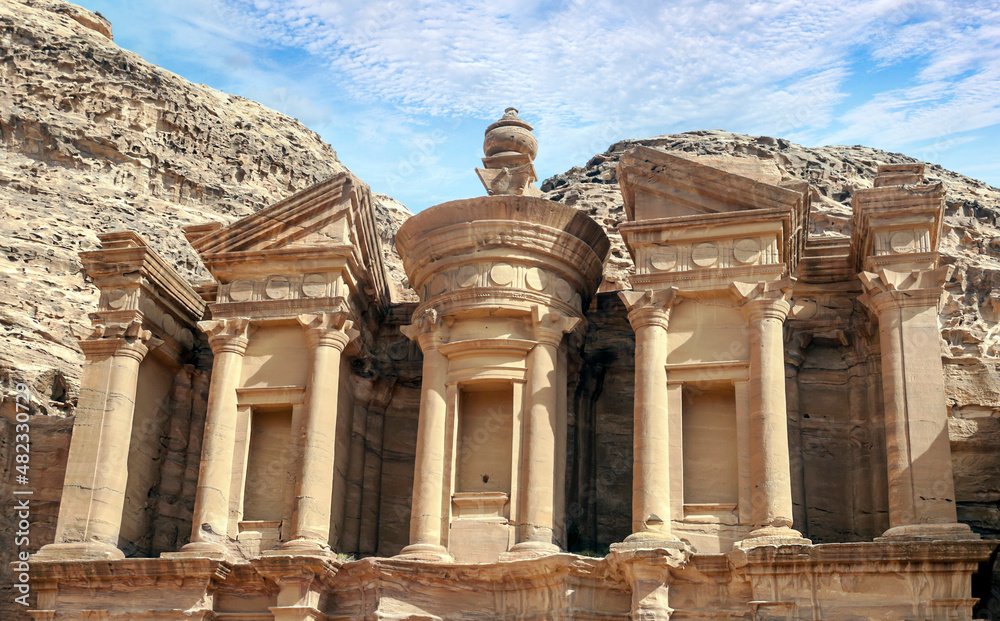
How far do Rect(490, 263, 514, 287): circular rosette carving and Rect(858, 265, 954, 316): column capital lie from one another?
5824 millimetres

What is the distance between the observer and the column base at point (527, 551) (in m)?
17.9

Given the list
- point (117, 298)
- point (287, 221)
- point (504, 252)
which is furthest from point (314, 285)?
point (117, 298)

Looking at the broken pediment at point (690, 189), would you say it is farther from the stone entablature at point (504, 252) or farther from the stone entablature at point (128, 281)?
the stone entablature at point (128, 281)

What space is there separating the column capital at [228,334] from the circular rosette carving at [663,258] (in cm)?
732

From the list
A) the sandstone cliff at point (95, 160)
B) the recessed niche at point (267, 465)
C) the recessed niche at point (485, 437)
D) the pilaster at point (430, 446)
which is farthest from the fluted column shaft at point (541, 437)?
the sandstone cliff at point (95, 160)

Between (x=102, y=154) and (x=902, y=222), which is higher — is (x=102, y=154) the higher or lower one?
the higher one

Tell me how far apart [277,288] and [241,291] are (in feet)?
2.28

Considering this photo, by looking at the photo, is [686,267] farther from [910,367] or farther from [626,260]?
[626,260]

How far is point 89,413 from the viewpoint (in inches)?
798

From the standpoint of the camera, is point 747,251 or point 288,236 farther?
point 288,236

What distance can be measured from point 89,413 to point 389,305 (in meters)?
6.06

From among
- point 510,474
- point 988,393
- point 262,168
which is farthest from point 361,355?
point 262,168

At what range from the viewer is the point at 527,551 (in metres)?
18.0

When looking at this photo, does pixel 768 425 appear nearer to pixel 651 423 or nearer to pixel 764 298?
pixel 651 423
